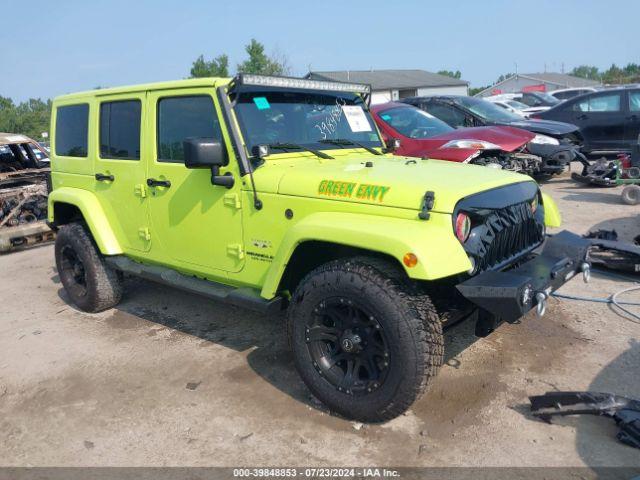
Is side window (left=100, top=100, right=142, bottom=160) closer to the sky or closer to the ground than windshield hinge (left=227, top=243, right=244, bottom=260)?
closer to the sky

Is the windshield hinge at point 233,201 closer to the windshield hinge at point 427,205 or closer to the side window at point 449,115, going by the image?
the windshield hinge at point 427,205

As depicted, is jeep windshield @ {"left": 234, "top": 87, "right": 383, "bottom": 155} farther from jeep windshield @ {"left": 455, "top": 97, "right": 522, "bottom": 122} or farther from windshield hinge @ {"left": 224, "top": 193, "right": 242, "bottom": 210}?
jeep windshield @ {"left": 455, "top": 97, "right": 522, "bottom": 122}

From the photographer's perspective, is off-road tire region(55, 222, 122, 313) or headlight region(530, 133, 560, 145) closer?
off-road tire region(55, 222, 122, 313)

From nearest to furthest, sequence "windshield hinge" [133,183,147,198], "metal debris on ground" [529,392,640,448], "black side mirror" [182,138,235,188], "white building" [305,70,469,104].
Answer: "metal debris on ground" [529,392,640,448] → "black side mirror" [182,138,235,188] → "windshield hinge" [133,183,147,198] → "white building" [305,70,469,104]

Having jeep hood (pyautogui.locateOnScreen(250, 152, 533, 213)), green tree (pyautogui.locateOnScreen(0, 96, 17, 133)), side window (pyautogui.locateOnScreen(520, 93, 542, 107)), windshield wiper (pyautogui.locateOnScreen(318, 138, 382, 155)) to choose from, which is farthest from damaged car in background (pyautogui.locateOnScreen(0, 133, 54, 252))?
green tree (pyautogui.locateOnScreen(0, 96, 17, 133))

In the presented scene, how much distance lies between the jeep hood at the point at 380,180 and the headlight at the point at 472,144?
14.0 feet

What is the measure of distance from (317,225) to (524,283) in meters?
1.16

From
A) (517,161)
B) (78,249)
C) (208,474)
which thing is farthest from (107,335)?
(517,161)

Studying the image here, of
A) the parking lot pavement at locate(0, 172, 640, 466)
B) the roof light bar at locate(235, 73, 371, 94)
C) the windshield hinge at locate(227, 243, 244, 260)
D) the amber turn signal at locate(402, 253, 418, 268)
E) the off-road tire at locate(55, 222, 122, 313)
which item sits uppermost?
the roof light bar at locate(235, 73, 371, 94)

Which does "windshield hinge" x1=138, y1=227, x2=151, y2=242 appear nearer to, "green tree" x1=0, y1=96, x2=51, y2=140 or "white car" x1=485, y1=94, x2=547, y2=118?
"white car" x1=485, y1=94, x2=547, y2=118

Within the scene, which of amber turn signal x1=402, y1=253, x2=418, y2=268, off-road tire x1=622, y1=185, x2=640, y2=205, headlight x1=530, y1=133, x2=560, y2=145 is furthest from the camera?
headlight x1=530, y1=133, x2=560, y2=145

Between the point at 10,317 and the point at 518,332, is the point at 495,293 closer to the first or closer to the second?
the point at 518,332

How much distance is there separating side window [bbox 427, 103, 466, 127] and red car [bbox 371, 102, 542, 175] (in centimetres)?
167

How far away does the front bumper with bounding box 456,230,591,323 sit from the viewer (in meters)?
2.67
